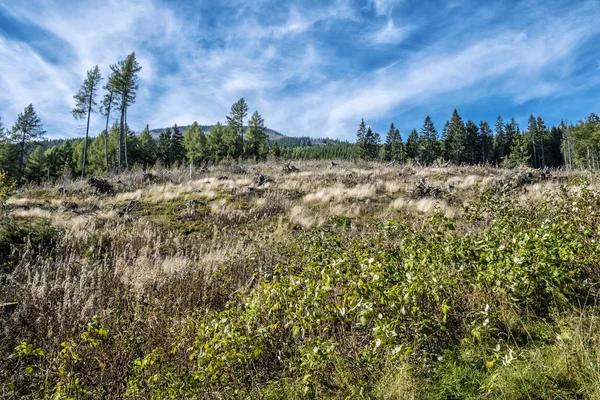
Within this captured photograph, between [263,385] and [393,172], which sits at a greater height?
[393,172]

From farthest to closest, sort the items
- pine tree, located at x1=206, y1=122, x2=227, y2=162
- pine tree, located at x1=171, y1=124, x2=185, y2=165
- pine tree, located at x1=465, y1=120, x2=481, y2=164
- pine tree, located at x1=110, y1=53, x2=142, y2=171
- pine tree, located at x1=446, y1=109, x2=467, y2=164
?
A: pine tree, located at x1=465, y1=120, x2=481, y2=164 → pine tree, located at x1=446, y1=109, x2=467, y2=164 → pine tree, located at x1=171, y1=124, x2=185, y2=165 → pine tree, located at x1=206, y1=122, x2=227, y2=162 → pine tree, located at x1=110, y1=53, x2=142, y2=171

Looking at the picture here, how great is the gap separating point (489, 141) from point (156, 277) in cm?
7960

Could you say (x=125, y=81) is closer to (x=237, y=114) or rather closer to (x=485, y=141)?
(x=237, y=114)

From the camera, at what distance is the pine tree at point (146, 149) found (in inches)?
1911

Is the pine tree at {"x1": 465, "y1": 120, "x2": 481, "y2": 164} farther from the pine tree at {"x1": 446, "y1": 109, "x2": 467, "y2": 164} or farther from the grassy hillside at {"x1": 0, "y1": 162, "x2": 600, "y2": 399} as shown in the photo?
the grassy hillside at {"x1": 0, "y1": 162, "x2": 600, "y2": 399}

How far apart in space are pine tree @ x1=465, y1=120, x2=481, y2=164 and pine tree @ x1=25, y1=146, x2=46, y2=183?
78.4 m

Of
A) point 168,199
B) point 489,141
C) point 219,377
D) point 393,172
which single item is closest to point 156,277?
point 219,377

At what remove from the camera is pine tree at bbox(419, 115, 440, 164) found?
64812 mm

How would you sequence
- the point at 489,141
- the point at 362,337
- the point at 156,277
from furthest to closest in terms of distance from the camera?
the point at 489,141, the point at 156,277, the point at 362,337

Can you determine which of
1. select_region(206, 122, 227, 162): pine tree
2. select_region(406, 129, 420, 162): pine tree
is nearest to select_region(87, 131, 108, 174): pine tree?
select_region(206, 122, 227, 162): pine tree

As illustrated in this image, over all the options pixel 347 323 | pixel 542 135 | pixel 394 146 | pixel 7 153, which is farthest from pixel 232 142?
pixel 542 135

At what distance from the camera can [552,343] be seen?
254cm

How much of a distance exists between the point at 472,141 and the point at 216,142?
54.0m

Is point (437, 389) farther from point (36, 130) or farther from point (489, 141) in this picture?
point (489, 141)
